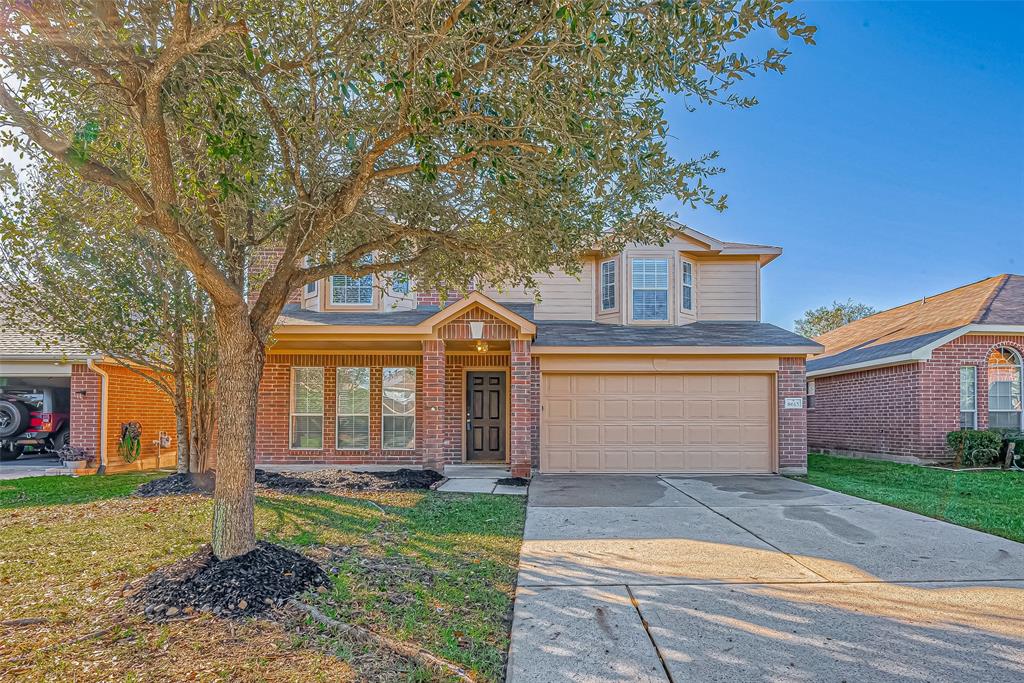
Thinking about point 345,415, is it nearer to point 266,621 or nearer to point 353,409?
point 353,409

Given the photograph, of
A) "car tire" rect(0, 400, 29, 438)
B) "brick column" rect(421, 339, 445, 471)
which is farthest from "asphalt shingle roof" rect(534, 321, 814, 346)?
"car tire" rect(0, 400, 29, 438)

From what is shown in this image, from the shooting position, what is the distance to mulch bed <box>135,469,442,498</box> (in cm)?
898

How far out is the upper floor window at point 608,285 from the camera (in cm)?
Result: 1335

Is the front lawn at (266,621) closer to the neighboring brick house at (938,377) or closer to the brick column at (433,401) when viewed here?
the brick column at (433,401)

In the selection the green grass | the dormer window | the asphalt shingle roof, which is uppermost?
the dormer window

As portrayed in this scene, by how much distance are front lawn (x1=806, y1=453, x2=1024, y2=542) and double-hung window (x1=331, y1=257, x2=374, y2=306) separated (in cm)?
1005

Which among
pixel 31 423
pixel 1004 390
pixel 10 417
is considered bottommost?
pixel 31 423

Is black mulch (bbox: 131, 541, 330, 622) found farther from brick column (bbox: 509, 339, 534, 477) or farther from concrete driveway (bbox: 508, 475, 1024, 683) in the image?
brick column (bbox: 509, 339, 534, 477)

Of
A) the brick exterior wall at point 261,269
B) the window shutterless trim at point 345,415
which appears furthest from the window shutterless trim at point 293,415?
the brick exterior wall at point 261,269

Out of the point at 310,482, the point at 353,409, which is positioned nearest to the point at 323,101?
the point at 310,482

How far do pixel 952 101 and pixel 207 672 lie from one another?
19474 millimetres

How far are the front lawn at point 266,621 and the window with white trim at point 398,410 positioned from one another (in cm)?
385

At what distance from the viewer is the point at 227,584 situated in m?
4.28

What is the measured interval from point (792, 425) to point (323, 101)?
10.9 m
